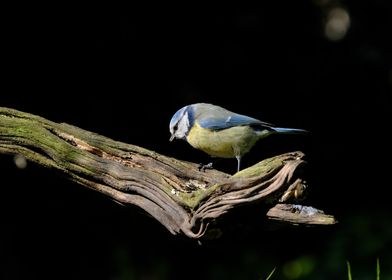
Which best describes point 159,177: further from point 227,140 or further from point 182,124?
point 182,124

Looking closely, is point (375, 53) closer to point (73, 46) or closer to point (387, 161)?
point (387, 161)

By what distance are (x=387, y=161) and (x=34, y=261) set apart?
2.56 metres

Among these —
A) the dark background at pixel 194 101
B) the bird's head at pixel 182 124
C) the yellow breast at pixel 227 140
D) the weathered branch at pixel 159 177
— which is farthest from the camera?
the dark background at pixel 194 101

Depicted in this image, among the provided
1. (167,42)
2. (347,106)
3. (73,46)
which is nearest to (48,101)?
(73,46)

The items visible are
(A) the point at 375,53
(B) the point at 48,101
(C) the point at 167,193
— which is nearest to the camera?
(C) the point at 167,193

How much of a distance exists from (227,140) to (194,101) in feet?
5.08

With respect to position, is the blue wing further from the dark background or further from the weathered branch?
the dark background

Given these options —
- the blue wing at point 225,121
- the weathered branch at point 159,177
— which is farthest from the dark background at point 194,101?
the weathered branch at point 159,177

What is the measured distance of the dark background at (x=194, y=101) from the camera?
4.67m

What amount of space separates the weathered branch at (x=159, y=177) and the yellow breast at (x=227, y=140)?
61 centimetres

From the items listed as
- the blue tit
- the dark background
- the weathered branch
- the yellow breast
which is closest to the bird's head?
the blue tit

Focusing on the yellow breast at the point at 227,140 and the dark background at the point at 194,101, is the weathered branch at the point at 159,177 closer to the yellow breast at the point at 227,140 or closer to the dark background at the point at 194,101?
the yellow breast at the point at 227,140

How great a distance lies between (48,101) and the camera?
4.68 meters

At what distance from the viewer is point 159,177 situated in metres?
2.56
